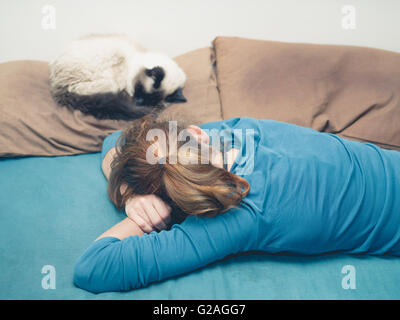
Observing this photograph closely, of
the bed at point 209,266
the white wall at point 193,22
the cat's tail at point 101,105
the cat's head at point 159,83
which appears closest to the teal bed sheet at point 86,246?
the bed at point 209,266

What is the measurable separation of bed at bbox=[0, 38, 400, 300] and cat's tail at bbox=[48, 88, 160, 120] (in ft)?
0.22

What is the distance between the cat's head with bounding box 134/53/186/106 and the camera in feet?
4.86

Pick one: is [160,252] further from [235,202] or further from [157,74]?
[157,74]

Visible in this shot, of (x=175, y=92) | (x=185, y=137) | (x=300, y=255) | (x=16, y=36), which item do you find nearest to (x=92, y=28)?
(x=16, y=36)

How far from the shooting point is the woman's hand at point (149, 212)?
843 mm

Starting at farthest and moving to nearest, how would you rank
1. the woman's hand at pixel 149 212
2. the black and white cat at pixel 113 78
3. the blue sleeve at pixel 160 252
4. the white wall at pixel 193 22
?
the white wall at pixel 193 22 < the black and white cat at pixel 113 78 < the woman's hand at pixel 149 212 < the blue sleeve at pixel 160 252

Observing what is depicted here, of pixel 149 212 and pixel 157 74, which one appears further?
pixel 157 74

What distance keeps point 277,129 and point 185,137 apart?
0.31 m

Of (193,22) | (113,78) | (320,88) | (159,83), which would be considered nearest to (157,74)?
(159,83)

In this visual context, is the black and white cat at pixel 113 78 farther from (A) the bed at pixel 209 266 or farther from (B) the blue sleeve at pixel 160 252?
(B) the blue sleeve at pixel 160 252

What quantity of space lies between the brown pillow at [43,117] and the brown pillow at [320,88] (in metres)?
0.16

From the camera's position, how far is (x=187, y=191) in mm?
751

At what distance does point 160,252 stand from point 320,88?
1083mm

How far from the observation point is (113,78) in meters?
1.50
